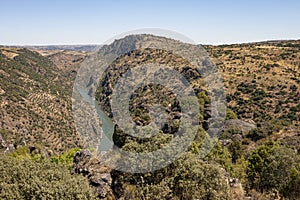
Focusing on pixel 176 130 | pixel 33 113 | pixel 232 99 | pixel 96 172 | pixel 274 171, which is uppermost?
pixel 96 172

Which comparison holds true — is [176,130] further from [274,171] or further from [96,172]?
[96,172]

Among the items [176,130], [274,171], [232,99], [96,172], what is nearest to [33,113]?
[232,99]

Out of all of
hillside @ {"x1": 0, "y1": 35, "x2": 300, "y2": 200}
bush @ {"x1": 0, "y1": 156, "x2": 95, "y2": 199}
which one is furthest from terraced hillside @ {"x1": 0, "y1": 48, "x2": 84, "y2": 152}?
bush @ {"x1": 0, "y1": 156, "x2": 95, "y2": 199}

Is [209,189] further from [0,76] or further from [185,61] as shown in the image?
[0,76]

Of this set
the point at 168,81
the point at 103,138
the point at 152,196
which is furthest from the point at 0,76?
the point at 152,196

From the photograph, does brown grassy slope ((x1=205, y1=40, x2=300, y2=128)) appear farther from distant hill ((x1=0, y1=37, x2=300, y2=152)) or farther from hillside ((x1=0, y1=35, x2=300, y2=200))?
hillside ((x1=0, y1=35, x2=300, y2=200))

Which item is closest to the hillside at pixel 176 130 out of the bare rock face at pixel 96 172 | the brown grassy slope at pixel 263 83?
the bare rock face at pixel 96 172

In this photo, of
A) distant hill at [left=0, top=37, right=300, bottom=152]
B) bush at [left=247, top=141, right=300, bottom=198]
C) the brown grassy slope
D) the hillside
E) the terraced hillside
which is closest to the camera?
the hillside

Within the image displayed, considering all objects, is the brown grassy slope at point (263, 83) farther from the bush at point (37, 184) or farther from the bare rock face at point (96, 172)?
the bush at point (37, 184)

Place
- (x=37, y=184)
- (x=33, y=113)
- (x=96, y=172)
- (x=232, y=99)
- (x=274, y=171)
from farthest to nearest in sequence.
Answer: (x=33, y=113) < (x=232, y=99) < (x=274, y=171) < (x=96, y=172) < (x=37, y=184)
